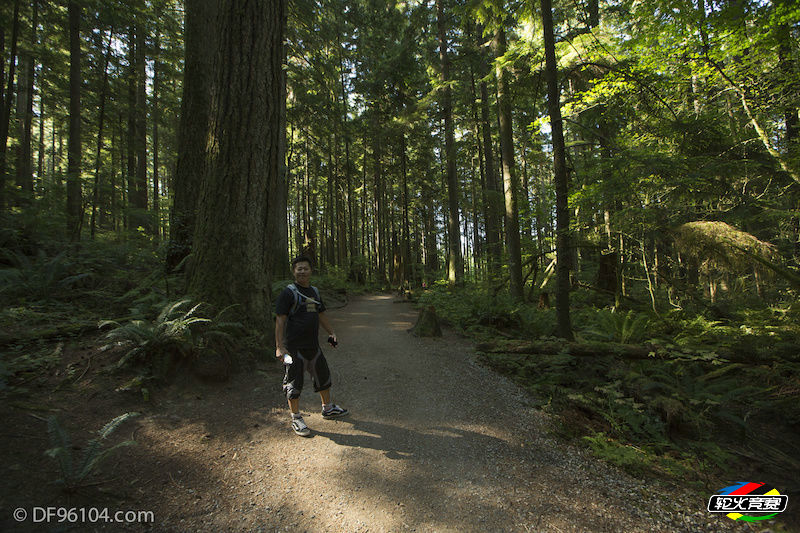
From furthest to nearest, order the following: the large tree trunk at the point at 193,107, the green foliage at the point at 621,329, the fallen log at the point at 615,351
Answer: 1. the large tree trunk at the point at 193,107
2. the green foliage at the point at 621,329
3. the fallen log at the point at 615,351

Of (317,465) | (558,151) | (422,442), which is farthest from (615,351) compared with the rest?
(317,465)

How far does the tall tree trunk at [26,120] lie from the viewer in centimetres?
948

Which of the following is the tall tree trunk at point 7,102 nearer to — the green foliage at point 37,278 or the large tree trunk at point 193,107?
the green foliage at point 37,278

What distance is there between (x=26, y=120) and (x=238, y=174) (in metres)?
18.1

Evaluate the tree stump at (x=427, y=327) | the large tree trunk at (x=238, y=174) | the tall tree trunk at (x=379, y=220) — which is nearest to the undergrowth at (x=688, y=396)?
the tree stump at (x=427, y=327)

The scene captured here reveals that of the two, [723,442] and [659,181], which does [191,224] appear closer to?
[723,442]

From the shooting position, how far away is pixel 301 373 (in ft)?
12.1

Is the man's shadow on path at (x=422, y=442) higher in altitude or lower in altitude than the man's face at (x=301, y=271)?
lower

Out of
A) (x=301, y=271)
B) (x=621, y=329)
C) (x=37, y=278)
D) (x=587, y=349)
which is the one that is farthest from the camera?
(x=621, y=329)

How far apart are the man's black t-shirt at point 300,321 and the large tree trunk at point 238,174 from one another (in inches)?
74.5

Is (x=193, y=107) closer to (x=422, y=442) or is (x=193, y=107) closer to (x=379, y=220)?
(x=422, y=442)

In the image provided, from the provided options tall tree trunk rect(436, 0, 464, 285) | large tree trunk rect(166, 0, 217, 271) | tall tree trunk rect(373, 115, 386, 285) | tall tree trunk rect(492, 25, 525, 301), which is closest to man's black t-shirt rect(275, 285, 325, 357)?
large tree trunk rect(166, 0, 217, 271)

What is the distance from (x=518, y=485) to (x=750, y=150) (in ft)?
34.9

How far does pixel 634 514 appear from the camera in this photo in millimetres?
2523
